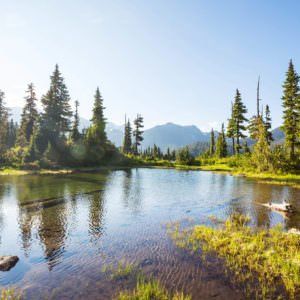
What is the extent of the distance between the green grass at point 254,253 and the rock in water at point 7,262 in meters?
7.42

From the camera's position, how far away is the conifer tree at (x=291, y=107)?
45.4 meters

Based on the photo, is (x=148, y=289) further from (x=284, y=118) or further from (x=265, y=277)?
(x=284, y=118)

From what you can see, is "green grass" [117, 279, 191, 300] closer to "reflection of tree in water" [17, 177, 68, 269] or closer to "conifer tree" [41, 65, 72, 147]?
"reflection of tree in water" [17, 177, 68, 269]

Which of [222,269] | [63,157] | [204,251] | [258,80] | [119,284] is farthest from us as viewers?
[63,157]

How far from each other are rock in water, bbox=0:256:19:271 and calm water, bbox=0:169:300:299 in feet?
0.80

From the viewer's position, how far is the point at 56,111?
63.6 m

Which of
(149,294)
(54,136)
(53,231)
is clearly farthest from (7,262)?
(54,136)

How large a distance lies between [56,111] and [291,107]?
2172 inches

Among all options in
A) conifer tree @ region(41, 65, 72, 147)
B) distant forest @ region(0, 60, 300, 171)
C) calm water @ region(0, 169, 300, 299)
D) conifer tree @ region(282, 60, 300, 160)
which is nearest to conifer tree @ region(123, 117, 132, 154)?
Result: distant forest @ region(0, 60, 300, 171)

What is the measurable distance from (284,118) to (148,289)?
4919 centimetres

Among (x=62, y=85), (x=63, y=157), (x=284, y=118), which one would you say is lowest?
(x=63, y=157)

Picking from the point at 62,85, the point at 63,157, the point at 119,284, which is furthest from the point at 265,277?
the point at 62,85

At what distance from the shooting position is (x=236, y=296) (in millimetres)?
7562

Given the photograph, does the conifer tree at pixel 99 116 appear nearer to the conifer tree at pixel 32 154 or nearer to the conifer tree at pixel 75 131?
the conifer tree at pixel 75 131
